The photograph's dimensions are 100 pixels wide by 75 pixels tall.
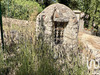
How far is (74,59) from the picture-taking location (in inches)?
66.7

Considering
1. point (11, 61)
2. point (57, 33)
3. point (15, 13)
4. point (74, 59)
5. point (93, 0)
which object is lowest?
point (11, 61)

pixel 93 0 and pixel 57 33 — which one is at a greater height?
pixel 93 0

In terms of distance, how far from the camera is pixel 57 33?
4082 millimetres

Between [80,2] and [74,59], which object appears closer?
[74,59]

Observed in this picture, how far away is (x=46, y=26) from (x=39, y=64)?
2.19 meters

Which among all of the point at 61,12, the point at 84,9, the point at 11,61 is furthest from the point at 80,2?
the point at 11,61

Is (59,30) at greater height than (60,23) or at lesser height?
lesser

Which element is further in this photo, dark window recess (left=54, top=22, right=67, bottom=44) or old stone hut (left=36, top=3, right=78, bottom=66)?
dark window recess (left=54, top=22, right=67, bottom=44)

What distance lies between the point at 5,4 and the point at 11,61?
690cm

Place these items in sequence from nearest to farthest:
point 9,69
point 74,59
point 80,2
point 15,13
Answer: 1. point 74,59
2. point 9,69
3. point 15,13
4. point 80,2

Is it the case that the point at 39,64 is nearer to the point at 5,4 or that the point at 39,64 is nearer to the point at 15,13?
the point at 15,13

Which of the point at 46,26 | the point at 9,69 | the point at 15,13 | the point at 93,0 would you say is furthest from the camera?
the point at 93,0

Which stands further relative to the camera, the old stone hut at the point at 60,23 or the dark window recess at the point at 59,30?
the dark window recess at the point at 59,30

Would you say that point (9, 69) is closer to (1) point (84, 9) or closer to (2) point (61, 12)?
(2) point (61, 12)
